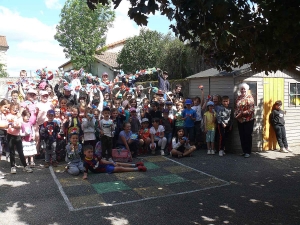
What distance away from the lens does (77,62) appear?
43062 mm

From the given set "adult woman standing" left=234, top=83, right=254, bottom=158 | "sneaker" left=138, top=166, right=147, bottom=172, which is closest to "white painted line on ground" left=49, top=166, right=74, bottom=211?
"sneaker" left=138, top=166, right=147, bottom=172

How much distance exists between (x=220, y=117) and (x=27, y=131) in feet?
17.6

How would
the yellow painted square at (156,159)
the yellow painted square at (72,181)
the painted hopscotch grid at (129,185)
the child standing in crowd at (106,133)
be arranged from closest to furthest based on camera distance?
1. the painted hopscotch grid at (129,185)
2. the yellow painted square at (72,181)
3. the child standing in crowd at (106,133)
4. the yellow painted square at (156,159)

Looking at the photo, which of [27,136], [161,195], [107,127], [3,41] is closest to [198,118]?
[107,127]

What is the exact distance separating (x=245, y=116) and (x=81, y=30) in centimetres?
4058

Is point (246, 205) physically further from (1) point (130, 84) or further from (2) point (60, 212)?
(1) point (130, 84)

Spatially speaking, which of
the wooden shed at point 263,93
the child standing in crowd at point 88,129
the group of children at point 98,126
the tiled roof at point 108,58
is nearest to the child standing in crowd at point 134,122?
the group of children at point 98,126

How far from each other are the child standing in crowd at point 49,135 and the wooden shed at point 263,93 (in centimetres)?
515

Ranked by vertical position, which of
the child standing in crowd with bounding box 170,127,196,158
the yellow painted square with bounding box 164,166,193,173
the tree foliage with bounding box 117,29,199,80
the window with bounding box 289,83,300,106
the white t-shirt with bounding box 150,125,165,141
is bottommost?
the yellow painted square with bounding box 164,166,193,173

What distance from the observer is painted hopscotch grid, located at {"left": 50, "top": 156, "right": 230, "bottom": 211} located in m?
5.59

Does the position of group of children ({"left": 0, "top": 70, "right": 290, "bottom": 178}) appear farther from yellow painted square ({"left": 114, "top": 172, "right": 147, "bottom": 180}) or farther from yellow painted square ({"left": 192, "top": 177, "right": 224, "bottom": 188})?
yellow painted square ({"left": 192, "top": 177, "right": 224, "bottom": 188})

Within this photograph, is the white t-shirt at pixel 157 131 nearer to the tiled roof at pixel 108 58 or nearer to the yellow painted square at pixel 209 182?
the yellow painted square at pixel 209 182

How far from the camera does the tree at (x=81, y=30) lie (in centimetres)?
4459

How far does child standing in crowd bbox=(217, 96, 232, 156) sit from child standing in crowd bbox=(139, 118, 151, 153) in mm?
2151
